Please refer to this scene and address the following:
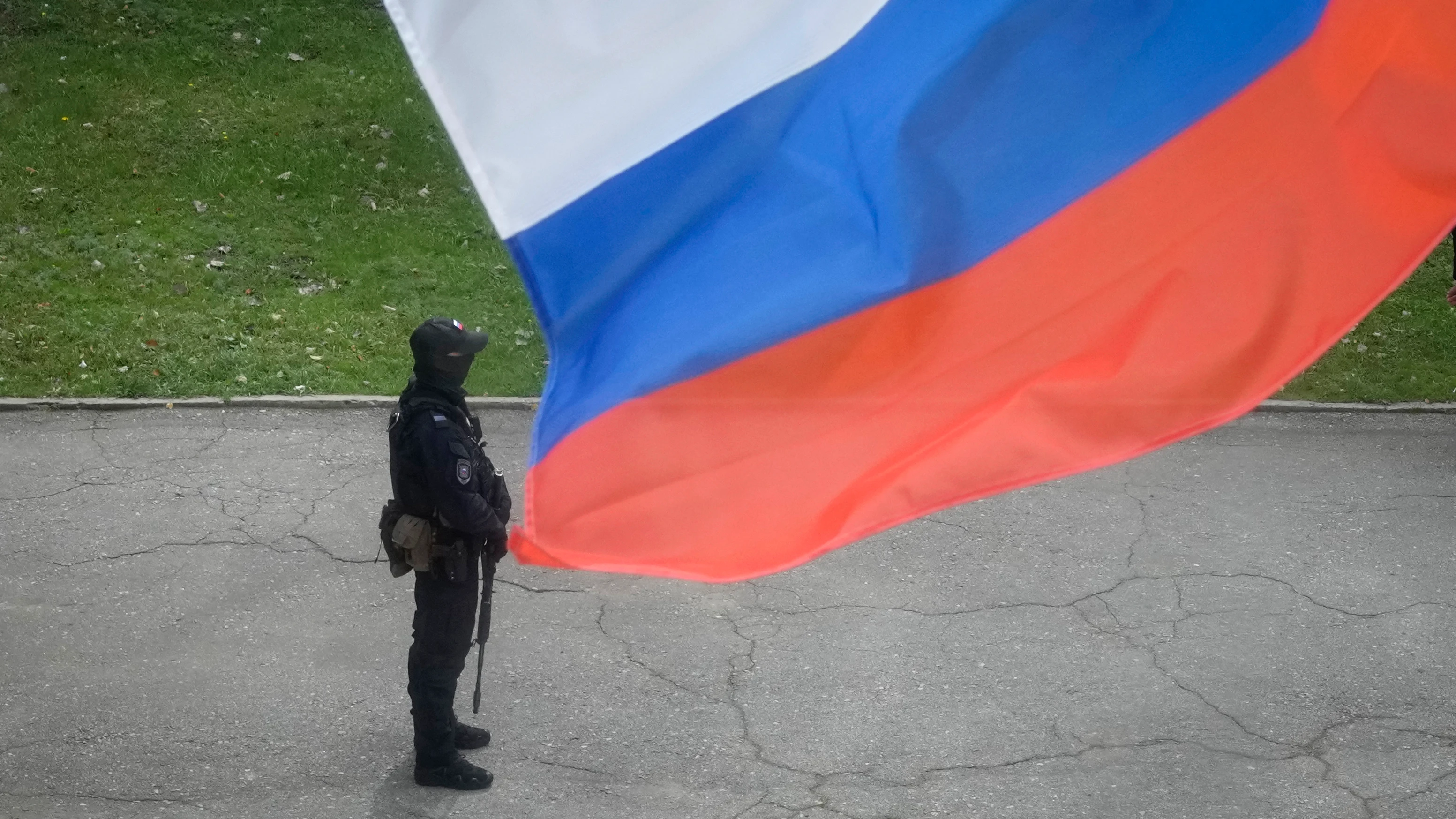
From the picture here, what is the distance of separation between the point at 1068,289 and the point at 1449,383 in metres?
8.31

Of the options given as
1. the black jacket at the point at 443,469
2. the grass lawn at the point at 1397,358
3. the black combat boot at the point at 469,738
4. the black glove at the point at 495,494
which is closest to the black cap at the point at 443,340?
the black jacket at the point at 443,469

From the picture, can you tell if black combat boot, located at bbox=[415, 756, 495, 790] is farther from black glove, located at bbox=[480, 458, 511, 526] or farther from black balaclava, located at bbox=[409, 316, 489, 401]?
black balaclava, located at bbox=[409, 316, 489, 401]

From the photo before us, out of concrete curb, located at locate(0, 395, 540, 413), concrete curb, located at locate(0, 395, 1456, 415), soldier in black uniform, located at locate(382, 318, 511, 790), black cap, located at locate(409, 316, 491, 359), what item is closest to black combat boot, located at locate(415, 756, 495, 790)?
soldier in black uniform, located at locate(382, 318, 511, 790)

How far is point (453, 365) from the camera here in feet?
17.3

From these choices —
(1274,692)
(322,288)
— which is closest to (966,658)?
(1274,692)

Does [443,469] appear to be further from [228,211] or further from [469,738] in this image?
[228,211]

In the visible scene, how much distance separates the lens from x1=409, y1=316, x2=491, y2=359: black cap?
5.24m

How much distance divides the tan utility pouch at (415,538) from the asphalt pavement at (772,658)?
2.95 ft

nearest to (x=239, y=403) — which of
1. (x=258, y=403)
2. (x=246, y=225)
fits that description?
(x=258, y=403)

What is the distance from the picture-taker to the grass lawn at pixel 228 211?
380 inches

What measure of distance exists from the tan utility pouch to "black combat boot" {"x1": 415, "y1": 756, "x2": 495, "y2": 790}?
0.77 m

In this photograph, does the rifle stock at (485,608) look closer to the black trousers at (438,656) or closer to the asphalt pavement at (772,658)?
the black trousers at (438,656)

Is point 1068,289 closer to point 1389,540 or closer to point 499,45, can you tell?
point 499,45

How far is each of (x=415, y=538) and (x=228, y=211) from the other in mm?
7184
